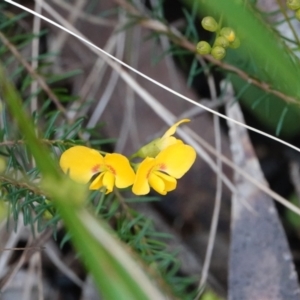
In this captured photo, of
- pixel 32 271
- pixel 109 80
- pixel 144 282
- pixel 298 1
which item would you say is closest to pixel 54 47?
pixel 109 80

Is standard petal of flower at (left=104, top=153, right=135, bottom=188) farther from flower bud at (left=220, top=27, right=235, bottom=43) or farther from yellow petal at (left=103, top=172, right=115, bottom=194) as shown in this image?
flower bud at (left=220, top=27, right=235, bottom=43)

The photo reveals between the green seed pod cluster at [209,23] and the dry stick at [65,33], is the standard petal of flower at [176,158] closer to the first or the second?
the green seed pod cluster at [209,23]

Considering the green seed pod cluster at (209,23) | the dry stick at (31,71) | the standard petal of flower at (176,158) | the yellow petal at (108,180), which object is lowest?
the standard petal of flower at (176,158)

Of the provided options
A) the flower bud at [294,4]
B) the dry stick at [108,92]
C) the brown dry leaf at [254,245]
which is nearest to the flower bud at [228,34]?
the flower bud at [294,4]

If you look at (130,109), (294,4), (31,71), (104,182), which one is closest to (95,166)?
(104,182)

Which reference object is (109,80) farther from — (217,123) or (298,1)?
(298,1)
